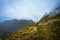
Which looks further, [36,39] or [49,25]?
[49,25]

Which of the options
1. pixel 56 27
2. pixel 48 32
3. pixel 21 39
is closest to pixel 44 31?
pixel 48 32

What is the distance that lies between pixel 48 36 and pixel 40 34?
8292mm

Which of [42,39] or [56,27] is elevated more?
[56,27]

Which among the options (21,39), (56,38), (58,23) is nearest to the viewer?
(56,38)

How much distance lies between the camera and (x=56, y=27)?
125m

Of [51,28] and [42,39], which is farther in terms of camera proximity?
[51,28]

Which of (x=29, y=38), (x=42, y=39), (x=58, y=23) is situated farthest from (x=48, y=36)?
(x=58, y=23)

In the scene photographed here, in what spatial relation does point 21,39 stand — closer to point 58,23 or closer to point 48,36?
point 48,36

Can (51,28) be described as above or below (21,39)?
above

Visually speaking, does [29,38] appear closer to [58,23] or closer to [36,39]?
[36,39]

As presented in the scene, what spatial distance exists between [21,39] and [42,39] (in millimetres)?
20188

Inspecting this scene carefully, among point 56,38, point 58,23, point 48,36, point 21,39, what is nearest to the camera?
point 56,38

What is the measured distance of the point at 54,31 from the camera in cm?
11738

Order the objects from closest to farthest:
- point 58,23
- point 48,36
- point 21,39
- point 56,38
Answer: point 56,38, point 48,36, point 21,39, point 58,23
